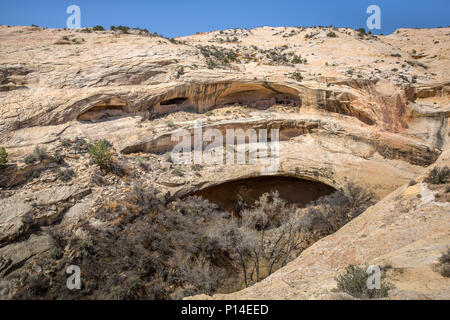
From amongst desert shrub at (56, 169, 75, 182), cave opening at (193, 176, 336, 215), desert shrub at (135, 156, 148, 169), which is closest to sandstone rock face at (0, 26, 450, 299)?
desert shrub at (56, 169, 75, 182)

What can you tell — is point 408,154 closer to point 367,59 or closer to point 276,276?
point 367,59

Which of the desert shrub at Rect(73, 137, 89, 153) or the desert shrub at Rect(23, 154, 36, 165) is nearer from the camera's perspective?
the desert shrub at Rect(23, 154, 36, 165)

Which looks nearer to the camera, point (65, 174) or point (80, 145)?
point (65, 174)

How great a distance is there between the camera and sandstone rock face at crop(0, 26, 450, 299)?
289 inches

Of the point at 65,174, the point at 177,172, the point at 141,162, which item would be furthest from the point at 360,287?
the point at 65,174

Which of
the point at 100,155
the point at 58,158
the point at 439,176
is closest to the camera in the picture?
the point at 439,176

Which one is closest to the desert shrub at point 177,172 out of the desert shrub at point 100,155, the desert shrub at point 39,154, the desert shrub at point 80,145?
the desert shrub at point 100,155

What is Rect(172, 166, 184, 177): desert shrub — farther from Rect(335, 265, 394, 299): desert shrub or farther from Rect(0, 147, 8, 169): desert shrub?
Rect(335, 265, 394, 299): desert shrub

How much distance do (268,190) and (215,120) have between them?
449 centimetres

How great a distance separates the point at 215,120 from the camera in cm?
1217

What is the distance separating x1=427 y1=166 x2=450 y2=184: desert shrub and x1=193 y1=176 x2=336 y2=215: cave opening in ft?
15.4

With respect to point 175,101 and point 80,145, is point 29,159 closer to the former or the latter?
point 80,145

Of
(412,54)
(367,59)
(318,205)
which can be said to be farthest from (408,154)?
(412,54)

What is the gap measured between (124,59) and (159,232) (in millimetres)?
8868
